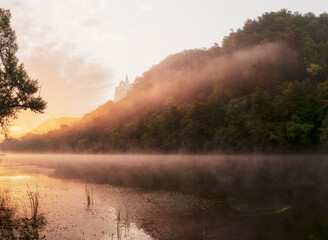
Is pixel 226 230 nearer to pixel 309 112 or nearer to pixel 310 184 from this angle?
pixel 310 184

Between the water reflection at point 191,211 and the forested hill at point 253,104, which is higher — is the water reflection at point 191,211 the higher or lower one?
the lower one

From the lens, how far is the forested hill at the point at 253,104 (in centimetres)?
8650

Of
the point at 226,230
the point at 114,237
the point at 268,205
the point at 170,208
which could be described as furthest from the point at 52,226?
the point at 268,205

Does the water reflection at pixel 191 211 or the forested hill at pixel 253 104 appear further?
the forested hill at pixel 253 104

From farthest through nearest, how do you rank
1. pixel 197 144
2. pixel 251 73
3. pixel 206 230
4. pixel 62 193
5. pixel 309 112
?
pixel 251 73 < pixel 197 144 < pixel 309 112 < pixel 62 193 < pixel 206 230

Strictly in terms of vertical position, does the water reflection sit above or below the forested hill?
below

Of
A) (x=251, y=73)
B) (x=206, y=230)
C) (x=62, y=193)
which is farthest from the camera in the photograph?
(x=251, y=73)

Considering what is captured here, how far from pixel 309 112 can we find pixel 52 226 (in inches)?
3485

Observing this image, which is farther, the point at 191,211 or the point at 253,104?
the point at 253,104

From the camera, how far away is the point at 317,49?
141 m

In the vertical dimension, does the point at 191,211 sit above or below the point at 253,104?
below

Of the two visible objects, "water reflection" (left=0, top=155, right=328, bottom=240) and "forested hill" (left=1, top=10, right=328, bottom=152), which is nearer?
"water reflection" (left=0, top=155, right=328, bottom=240)

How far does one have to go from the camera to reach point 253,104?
328 ft

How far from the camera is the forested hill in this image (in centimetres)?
8650
